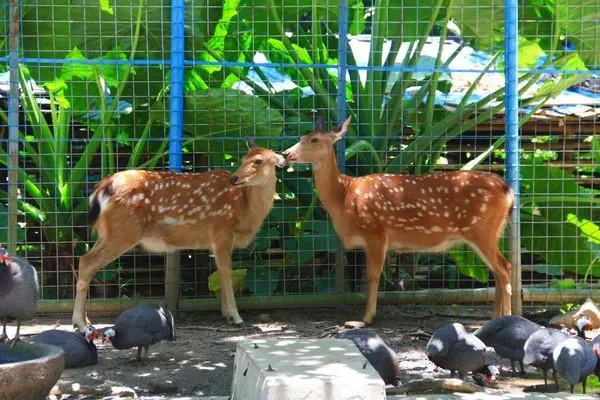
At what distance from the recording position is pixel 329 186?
8.10 meters

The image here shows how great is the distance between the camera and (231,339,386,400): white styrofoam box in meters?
4.30

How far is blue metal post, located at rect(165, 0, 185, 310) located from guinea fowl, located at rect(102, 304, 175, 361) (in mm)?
1856

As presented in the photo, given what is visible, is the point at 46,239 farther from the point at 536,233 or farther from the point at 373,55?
the point at 536,233

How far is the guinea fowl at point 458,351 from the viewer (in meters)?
5.85

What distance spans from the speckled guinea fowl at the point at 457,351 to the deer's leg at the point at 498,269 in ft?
6.65

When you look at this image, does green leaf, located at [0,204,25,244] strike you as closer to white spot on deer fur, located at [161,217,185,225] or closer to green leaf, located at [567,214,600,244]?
white spot on deer fur, located at [161,217,185,225]

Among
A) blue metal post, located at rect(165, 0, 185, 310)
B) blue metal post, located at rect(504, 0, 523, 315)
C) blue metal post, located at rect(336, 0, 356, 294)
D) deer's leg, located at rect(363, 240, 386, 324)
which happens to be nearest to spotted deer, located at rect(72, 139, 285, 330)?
blue metal post, located at rect(165, 0, 185, 310)

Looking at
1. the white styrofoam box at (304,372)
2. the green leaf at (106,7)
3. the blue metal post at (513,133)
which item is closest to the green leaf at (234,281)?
the blue metal post at (513,133)

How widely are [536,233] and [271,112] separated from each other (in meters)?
2.67

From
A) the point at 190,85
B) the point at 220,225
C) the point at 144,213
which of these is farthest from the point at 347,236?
the point at 190,85

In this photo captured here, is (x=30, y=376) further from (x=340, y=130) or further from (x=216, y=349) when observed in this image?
(x=340, y=130)

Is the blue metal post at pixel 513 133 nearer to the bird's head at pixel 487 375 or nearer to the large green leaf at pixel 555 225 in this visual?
the large green leaf at pixel 555 225

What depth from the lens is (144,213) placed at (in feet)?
25.9

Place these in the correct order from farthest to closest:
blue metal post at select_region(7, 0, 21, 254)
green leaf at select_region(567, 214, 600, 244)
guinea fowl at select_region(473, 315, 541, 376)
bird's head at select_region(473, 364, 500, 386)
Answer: green leaf at select_region(567, 214, 600, 244), blue metal post at select_region(7, 0, 21, 254), guinea fowl at select_region(473, 315, 541, 376), bird's head at select_region(473, 364, 500, 386)
